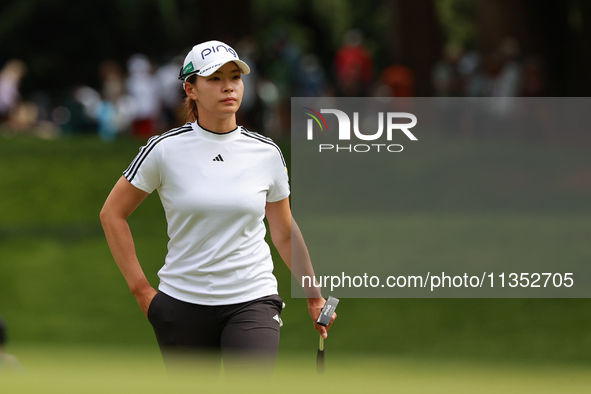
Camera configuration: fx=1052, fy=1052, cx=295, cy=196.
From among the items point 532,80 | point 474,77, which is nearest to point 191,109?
point 532,80

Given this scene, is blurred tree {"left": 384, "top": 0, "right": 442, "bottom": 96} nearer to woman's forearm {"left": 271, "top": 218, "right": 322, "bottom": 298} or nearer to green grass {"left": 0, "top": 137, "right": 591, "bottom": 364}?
green grass {"left": 0, "top": 137, "right": 591, "bottom": 364}

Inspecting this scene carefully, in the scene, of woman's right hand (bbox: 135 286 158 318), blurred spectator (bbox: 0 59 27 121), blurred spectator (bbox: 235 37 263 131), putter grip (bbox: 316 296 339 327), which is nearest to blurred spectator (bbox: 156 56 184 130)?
blurred spectator (bbox: 235 37 263 131)

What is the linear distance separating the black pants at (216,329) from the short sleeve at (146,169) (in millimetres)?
546

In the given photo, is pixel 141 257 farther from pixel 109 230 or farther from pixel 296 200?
pixel 109 230

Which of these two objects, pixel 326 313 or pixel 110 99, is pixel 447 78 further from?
pixel 326 313

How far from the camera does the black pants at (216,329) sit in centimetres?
487

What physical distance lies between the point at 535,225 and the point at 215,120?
9.76 metres

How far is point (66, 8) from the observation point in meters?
36.3

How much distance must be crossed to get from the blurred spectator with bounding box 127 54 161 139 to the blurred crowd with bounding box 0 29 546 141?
0.02 m

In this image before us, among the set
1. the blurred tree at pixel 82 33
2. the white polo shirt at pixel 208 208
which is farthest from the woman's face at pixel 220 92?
the blurred tree at pixel 82 33

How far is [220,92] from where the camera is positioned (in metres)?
4.95

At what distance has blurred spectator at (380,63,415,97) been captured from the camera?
18547 millimetres

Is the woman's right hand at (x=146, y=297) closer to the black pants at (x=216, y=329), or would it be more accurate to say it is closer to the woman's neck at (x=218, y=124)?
the black pants at (x=216, y=329)

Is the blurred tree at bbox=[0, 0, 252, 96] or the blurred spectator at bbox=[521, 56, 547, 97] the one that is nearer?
the blurred spectator at bbox=[521, 56, 547, 97]
